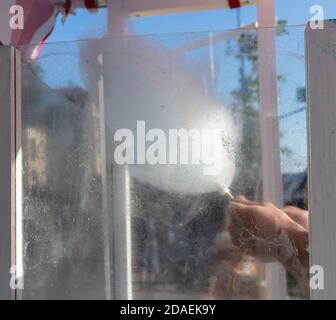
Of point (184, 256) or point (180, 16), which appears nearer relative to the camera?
point (184, 256)

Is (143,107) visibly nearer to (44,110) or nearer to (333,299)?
(44,110)

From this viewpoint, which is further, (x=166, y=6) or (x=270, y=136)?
(x=166, y=6)

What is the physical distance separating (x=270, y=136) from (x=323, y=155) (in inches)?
4.0

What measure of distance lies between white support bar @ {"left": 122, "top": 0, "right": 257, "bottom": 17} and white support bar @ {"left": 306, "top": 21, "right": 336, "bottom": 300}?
15.5 inches

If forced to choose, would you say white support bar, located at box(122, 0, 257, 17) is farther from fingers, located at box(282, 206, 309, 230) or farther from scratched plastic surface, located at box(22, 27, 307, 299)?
fingers, located at box(282, 206, 309, 230)

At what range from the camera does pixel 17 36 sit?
3.58 feet

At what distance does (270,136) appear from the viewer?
78cm

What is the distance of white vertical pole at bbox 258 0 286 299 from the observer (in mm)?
774

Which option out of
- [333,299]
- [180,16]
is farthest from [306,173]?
[180,16]

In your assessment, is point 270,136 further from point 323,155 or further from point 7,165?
point 7,165

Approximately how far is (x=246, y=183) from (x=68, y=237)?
1.14 ft

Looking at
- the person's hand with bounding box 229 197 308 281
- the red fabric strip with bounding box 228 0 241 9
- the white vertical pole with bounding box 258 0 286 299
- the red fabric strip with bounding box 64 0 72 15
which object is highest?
the red fabric strip with bounding box 64 0 72 15

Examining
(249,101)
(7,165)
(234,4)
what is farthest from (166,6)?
(7,165)

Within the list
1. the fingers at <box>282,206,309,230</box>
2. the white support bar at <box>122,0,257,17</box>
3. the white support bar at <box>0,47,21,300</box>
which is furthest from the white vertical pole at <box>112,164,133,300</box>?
the white support bar at <box>122,0,257,17</box>
